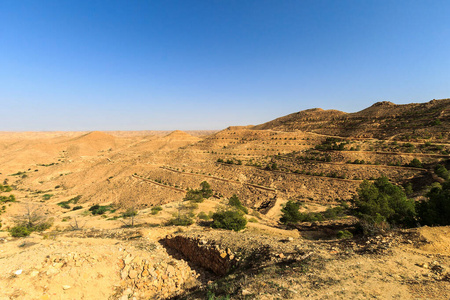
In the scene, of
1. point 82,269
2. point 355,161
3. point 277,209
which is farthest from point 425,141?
point 82,269

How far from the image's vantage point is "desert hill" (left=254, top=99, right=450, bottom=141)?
33.9 meters

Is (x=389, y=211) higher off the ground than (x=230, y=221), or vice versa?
(x=389, y=211)

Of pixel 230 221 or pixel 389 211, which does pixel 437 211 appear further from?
pixel 230 221

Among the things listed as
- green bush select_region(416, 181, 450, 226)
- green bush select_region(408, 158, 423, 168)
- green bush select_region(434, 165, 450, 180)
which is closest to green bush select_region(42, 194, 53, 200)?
green bush select_region(416, 181, 450, 226)

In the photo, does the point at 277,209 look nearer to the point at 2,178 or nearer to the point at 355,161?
the point at 355,161

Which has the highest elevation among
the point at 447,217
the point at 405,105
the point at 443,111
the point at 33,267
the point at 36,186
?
the point at 405,105

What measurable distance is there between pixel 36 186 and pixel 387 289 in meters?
51.9

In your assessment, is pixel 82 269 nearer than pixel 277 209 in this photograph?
Yes

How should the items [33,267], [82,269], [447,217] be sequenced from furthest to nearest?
[447,217]
[82,269]
[33,267]

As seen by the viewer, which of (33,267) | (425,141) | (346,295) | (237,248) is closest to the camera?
(346,295)

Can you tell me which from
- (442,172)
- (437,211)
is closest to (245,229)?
(437,211)

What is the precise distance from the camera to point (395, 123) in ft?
138

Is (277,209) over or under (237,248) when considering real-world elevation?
under

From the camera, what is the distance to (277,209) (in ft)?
69.7
